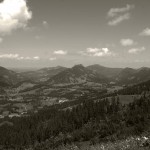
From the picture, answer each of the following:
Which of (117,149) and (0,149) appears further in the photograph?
(0,149)

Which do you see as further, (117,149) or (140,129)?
(140,129)

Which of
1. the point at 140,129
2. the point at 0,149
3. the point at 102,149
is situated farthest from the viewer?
the point at 0,149

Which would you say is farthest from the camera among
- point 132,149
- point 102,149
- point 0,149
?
point 0,149

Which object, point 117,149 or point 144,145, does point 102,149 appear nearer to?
point 117,149

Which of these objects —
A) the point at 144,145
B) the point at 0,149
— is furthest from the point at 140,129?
the point at 0,149

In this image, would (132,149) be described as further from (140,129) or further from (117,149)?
(140,129)

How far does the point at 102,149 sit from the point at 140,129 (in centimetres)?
2724

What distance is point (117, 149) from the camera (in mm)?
25609

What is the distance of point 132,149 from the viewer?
24.3m

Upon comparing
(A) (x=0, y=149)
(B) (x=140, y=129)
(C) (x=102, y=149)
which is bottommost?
(A) (x=0, y=149)

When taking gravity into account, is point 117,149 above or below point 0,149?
above

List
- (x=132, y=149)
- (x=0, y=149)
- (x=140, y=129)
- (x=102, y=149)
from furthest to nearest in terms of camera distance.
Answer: (x=0, y=149)
(x=140, y=129)
(x=102, y=149)
(x=132, y=149)

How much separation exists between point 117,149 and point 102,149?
6.93ft

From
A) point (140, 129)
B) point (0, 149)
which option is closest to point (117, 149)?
point (140, 129)
